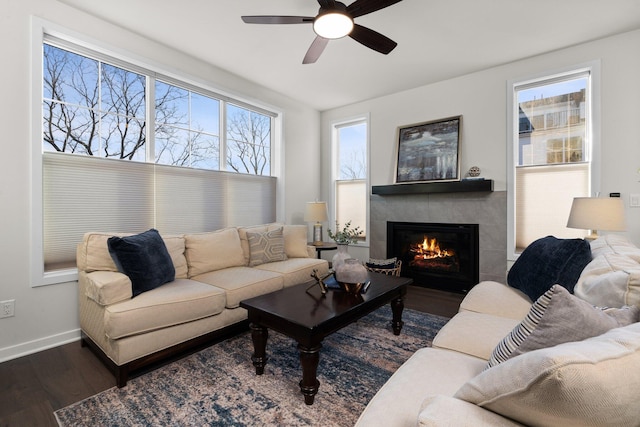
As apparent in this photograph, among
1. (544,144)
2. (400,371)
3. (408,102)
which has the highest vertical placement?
(408,102)

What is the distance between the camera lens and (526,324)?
941mm

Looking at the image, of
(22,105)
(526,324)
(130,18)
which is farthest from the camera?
(130,18)

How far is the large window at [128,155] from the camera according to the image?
2.55 metres

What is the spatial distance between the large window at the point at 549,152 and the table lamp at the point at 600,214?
3.14 ft

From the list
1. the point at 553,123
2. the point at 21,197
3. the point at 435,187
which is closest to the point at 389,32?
the point at 435,187

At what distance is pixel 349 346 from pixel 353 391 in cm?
57

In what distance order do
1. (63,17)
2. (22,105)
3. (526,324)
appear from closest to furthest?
(526,324) < (22,105) < (63,17)

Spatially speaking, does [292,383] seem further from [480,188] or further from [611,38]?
[611,38]

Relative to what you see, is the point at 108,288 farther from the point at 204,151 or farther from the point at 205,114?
the point at 205,114

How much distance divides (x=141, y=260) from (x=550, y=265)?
273 cm

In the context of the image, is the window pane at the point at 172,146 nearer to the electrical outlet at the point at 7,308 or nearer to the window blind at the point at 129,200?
the window blind at the point at 129,200

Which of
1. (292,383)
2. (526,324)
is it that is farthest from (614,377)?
(292,383)

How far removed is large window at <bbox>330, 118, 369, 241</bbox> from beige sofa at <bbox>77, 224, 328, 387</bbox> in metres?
1.96

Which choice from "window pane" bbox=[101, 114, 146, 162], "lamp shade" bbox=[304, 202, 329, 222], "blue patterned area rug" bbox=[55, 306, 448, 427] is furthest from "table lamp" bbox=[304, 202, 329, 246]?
"window pane" bbox=[101, 114, 146, 162]
